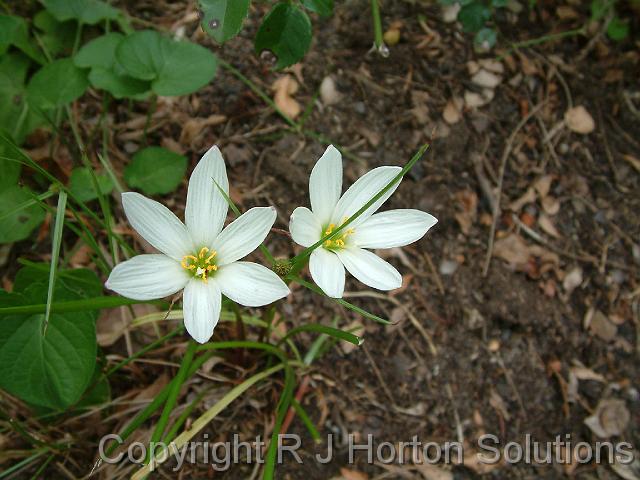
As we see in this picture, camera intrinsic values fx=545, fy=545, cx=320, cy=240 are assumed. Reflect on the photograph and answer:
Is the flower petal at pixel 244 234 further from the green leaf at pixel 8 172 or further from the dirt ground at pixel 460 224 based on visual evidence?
the green leaf at pixel 8 172

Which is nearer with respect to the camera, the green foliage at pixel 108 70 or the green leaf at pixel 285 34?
the green leaf at pixel 285 34

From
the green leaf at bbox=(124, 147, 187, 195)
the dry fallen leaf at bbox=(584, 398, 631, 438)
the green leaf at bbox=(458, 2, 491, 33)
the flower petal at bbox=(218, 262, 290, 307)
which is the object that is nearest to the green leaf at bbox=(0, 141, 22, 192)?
the green leaf at bbox=(124, 147, 187, 195)

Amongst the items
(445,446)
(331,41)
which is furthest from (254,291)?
(331,41)

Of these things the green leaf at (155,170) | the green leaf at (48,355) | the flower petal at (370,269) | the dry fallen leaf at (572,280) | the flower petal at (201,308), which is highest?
the flower petal at (370,269)

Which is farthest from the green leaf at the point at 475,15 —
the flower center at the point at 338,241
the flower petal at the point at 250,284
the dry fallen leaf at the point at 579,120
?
the flower petal at the point at 250,284

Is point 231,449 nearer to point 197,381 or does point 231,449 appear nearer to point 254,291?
point 197,381

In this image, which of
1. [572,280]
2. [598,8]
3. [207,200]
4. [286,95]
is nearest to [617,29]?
[598,8]

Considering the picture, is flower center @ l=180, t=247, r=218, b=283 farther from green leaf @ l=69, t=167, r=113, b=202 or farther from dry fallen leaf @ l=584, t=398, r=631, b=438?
dry fallen leaf @ l=584, t=398, r=631, b=438
